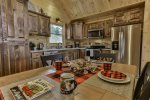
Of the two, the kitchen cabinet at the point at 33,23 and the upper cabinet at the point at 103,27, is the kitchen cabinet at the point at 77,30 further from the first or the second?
the kitchen cabinet at the point at 33,23

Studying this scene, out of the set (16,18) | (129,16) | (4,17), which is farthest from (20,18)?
(129,16)

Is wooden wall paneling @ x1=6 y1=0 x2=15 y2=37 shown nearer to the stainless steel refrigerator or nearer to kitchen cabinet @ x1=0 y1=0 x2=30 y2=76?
kitchen cabinet @ x1=0 y1=0 x2=30 y2=76

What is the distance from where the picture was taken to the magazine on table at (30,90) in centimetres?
62

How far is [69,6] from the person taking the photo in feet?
14.6

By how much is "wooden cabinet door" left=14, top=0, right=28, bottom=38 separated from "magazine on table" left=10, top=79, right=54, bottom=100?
1.96 m

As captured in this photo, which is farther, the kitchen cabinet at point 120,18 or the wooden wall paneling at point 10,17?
the kitchen cabinet at point 120,18

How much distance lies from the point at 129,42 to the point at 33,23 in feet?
10.9

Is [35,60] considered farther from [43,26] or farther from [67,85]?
[67,85]

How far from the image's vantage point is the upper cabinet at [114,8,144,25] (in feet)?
10.4

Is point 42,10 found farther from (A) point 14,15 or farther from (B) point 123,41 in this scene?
(B) point 123,41

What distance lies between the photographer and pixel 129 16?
132 inches

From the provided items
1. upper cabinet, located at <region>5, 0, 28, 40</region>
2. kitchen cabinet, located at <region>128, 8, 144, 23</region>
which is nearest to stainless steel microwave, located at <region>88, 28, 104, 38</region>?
kitchen cabinet, located at <region>128, 8, 144, 23</region>

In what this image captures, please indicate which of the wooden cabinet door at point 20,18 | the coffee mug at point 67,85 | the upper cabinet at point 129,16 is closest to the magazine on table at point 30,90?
the coffee mug at point 67,85

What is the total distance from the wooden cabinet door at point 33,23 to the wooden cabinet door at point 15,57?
795 millimetres
